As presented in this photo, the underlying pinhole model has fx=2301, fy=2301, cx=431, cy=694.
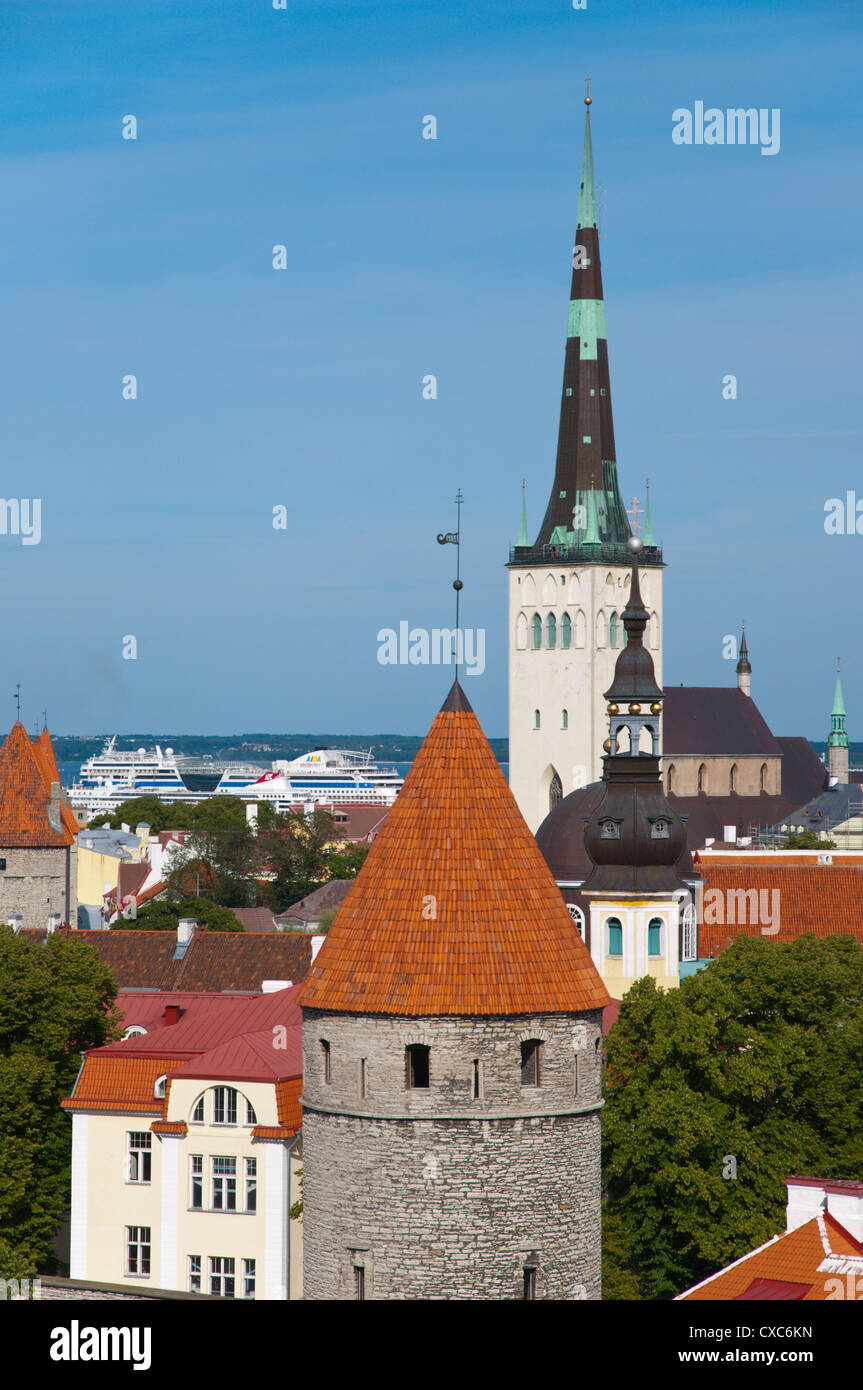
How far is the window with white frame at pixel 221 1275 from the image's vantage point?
3759cm

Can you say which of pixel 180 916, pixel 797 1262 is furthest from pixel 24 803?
pixel 797 1262

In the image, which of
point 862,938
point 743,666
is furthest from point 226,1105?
point 743,666

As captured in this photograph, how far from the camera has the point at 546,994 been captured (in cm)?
2327

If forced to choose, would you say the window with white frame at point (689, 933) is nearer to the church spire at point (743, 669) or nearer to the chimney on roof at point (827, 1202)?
the chimney on roof at point (827, 1202)

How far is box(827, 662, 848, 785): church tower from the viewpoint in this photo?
617ft

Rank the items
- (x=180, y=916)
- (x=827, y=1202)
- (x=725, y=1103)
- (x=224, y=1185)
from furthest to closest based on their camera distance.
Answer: (x=180, y=916)
(x=725, y=1103)
(x=224, y=1185)
(x=827, y=1202)

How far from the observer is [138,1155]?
39.5 metres

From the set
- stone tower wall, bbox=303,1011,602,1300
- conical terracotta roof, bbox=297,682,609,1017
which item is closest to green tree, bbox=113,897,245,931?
conical terracotta roof, bbox=297,682,609,1017

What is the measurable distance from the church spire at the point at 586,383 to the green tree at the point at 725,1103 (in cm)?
8112

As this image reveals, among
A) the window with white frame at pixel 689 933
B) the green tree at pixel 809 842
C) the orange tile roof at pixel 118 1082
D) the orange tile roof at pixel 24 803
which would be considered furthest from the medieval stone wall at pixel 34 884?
the green tree at pixel 809 842

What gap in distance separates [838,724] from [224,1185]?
15926cm

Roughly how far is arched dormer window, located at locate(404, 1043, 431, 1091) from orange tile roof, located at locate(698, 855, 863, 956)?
143 ft

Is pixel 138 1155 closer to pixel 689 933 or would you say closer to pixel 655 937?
pixel 655 937
